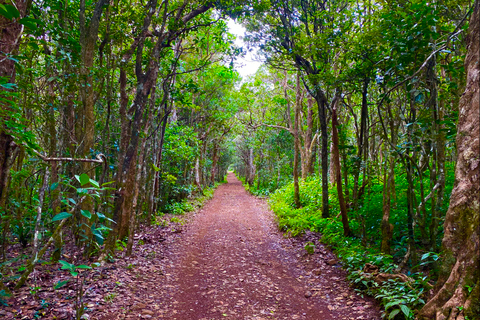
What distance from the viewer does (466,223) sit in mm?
2914

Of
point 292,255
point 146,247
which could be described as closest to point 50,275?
point 146,247

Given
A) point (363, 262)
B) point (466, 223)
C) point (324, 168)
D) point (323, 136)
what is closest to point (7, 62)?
point (466, 223)

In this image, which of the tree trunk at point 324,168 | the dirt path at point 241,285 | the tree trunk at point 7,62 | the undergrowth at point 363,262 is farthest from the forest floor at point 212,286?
the tree trunk at point 7,62

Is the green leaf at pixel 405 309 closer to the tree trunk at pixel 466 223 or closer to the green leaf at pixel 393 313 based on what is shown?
the green leaf at pixel 393 313

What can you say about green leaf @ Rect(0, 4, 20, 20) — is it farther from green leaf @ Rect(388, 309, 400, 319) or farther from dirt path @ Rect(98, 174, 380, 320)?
green leaf @ Rect(388, 309, 400, 319)

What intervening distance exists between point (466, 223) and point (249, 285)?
12.9ft

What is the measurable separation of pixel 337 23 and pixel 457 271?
6.37m

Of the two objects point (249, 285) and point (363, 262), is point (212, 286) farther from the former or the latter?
point (363, 262)

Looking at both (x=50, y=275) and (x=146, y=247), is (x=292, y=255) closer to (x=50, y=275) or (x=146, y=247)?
(x=146, y=247)

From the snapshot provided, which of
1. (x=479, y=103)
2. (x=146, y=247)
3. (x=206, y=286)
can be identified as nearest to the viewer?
(x=479, y=103)

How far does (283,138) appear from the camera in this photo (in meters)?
23.3

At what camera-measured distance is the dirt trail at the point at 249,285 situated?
4398 mm

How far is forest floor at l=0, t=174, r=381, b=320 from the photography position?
404 centimetres

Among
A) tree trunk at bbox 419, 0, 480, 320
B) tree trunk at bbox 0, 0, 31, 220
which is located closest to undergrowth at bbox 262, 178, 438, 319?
tree trunk at bbox 419, 0, 480, 320
